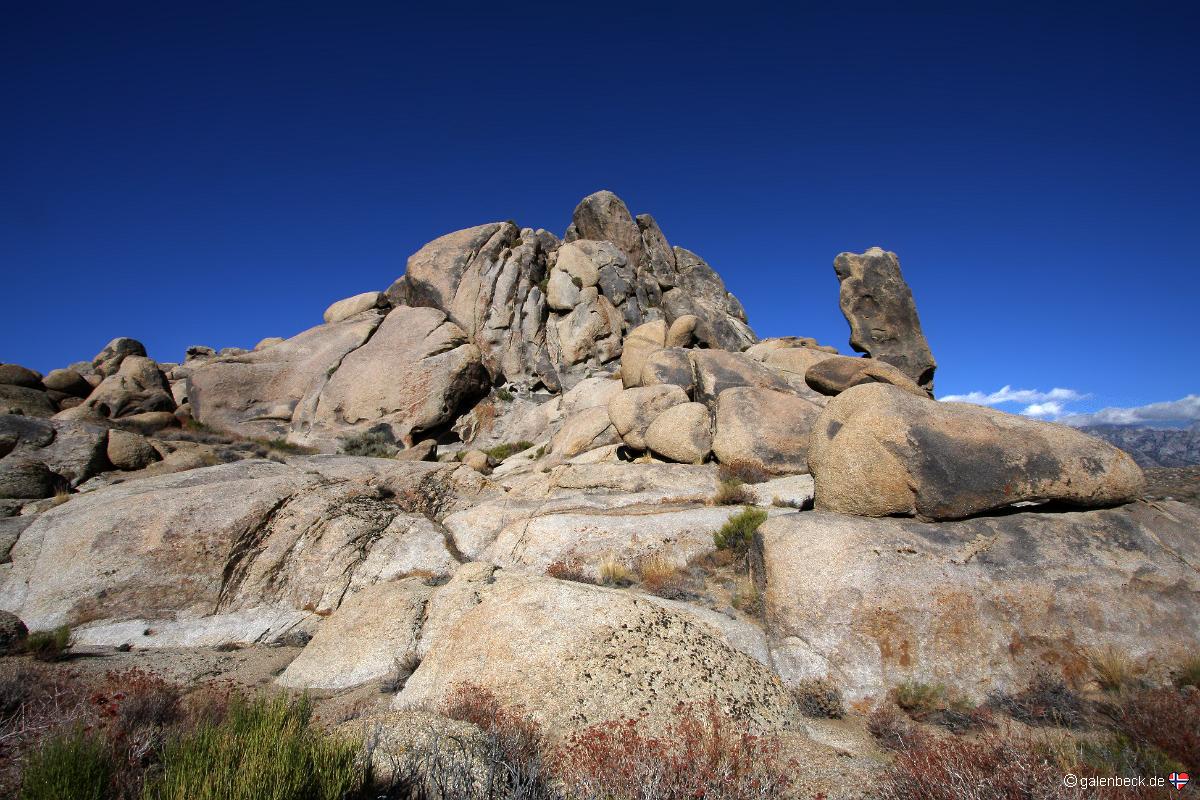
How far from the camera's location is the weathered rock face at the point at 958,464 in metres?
7.95

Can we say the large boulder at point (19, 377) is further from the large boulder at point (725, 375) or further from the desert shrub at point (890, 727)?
the desert shrub at point (890, 727)

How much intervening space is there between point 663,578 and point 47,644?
937 centimetres

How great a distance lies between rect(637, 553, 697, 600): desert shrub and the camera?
901 centimetres

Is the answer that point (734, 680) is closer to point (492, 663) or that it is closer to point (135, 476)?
point (492, 663)

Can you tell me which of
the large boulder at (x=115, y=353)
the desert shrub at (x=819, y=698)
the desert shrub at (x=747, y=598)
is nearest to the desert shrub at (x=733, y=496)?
the desert shrub at (x=747, y=598)

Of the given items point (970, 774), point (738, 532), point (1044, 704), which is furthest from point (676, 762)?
point (738, 532)

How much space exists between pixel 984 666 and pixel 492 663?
236 inches

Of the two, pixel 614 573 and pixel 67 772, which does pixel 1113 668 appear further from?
pixel 67 772

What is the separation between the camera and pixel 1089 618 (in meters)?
6.85

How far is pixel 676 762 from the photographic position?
15.8ft

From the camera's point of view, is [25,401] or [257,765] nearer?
[257,765]

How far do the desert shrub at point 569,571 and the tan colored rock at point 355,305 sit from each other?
2563 cm

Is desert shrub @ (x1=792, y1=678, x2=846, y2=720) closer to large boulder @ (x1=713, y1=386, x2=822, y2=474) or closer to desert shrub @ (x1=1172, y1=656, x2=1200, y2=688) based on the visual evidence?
desert shrub @ (x1=1172, y1=656, x2=1200, y2=688)

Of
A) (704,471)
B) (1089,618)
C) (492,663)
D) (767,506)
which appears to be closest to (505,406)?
(704,471)
